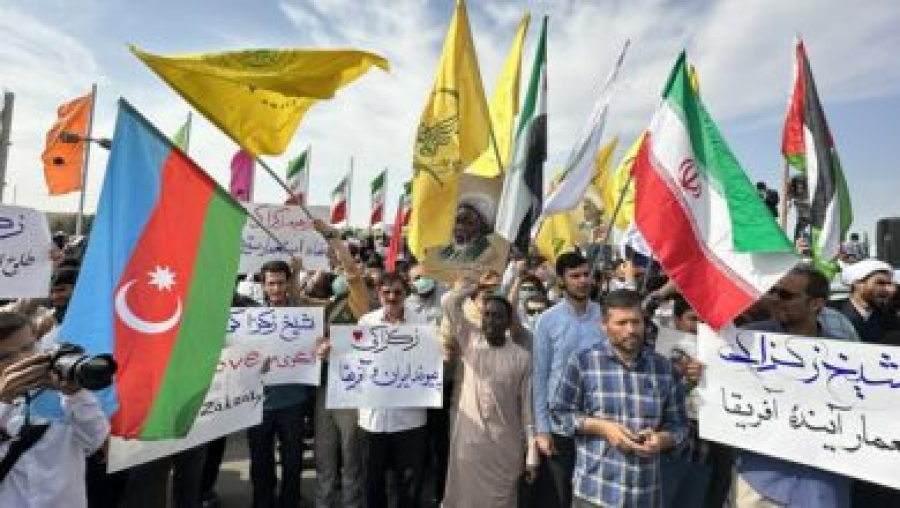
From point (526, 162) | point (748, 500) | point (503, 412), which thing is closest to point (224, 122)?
point (526, 162)

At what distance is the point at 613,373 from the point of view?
3.35 meters

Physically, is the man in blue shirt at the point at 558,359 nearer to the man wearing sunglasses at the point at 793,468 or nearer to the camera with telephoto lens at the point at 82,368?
the man wearing sunglasses at the point at 793,468

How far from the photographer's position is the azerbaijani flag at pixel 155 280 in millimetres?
3008

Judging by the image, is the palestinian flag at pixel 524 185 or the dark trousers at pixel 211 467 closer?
the palestinian flag at pixel 524 185

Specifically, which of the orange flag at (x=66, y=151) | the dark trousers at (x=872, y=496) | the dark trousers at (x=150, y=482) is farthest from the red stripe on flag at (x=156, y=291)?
the orange flag at (x=66, y=151)

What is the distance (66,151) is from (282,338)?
31.6ft

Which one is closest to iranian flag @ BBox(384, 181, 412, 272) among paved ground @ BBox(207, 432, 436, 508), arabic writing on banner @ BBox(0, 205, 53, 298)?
paved ground @ BBox(207, 432, 436, 508)

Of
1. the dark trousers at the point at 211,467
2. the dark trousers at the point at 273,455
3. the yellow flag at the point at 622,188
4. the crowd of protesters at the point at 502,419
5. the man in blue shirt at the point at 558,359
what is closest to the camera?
the crowd of protesters at the point at 502,419

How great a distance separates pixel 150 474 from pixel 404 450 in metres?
1.64

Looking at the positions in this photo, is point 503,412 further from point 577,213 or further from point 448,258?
point 577,213

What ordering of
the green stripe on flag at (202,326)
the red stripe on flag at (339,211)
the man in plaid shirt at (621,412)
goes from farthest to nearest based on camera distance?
the red stripe on flag at (339,211) → the man in plaid shirt at (621,412) → the green stripe on flag at (202,326)

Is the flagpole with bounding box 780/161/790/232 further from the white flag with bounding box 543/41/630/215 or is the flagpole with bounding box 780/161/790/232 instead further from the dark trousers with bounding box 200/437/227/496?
Result: the dark trousers with bounding box 200/437/227/496

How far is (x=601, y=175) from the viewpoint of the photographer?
31.6 feet

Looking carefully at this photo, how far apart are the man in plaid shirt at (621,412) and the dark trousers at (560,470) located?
2.86ft
